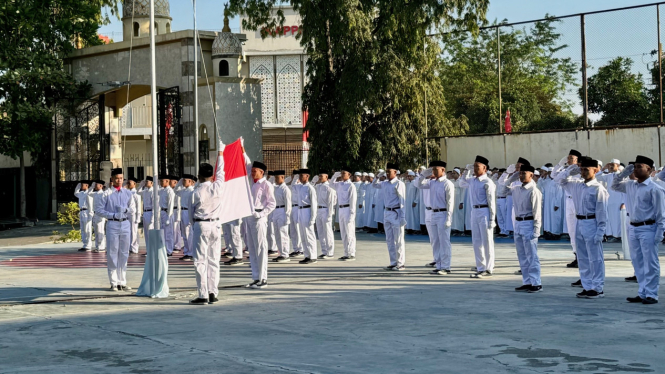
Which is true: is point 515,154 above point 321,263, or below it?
above

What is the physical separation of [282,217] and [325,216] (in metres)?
1.04

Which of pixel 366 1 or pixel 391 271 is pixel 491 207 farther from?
pixel 366 1

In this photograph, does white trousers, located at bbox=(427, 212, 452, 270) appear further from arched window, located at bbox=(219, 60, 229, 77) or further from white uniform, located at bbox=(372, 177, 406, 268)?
arched window, located at bbox=(219, 60, 229, 77)

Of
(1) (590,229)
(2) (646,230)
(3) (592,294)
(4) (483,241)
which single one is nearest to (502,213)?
→ (4) (483,241)

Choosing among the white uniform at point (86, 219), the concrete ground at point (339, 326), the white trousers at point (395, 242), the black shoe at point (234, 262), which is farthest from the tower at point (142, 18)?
the white trousers at point (395, 242)

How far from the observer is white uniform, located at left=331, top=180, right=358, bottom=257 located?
18516 millimetres

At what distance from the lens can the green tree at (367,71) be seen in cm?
2761

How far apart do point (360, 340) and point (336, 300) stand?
3.10 meters

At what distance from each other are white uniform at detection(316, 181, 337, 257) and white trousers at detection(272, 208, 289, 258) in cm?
81

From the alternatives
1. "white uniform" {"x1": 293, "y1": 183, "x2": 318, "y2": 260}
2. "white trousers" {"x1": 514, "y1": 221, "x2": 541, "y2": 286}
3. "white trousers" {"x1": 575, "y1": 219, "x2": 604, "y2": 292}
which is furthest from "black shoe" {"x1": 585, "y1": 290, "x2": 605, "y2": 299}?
"white uniform" {"x1": 293, "y1": 183, "x2": 318, "y2": 260}

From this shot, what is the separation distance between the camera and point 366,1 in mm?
28469

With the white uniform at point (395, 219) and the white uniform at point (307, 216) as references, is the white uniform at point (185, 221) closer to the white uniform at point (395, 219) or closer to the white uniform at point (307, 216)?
the white uniform at point (307, 216)

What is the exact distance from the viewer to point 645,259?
11.4m

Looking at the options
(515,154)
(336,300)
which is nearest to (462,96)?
(515,154)
